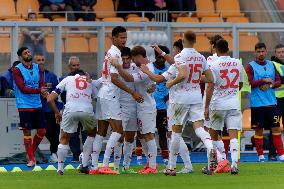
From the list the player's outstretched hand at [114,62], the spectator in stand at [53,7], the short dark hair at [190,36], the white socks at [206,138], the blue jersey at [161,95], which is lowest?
the white socks at [206,138]

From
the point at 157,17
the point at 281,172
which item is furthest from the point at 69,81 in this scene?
the point at 157,17

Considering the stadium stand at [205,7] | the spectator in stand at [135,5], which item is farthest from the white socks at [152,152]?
the stadium stand at [205,7]

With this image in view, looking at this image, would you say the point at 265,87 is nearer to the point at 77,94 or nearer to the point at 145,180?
the point at 77,94

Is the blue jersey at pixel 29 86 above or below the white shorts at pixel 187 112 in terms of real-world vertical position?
above

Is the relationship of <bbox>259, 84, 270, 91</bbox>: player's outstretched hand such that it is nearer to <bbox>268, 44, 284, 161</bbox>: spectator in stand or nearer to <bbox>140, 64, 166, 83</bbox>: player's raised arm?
<bbox>268, 44, 284, 161</bbox>: spectator in stand

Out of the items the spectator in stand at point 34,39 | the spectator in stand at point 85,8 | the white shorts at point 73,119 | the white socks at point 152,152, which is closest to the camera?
the white shorts at point 73,119

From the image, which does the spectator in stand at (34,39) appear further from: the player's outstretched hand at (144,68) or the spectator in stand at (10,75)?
the player's outstretched hand at (144,68)

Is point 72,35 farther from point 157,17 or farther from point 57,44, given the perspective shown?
A: point 157,17

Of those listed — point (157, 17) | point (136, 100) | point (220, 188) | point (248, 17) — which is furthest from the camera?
point (248, 17)

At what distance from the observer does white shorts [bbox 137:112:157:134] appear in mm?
19703

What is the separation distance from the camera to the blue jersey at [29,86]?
74.4 ft

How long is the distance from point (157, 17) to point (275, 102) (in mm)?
6113

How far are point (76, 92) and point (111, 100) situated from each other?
1.99ft

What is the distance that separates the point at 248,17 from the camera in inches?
1216
